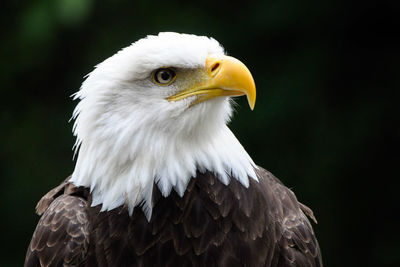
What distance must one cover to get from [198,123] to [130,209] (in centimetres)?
52

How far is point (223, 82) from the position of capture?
285 centimetres

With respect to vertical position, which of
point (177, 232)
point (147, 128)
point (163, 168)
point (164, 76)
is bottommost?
point (177, 232)

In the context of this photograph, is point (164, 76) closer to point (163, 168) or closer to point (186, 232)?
point (163, 168)

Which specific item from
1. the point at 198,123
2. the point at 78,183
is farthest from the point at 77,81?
the point at 198,123

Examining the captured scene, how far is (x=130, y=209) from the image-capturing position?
2.97 metres

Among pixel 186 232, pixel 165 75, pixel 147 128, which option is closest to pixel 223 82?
pixel 165 75

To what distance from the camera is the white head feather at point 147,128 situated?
9.50 feet

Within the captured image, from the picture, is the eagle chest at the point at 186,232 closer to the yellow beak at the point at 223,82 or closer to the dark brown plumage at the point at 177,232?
the dark brown plumage at the point at 177,232

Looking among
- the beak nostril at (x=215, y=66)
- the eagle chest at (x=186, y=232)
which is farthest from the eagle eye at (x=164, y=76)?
the eagle chest at (x=186, y=232)

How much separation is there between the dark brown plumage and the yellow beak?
1.31 ft

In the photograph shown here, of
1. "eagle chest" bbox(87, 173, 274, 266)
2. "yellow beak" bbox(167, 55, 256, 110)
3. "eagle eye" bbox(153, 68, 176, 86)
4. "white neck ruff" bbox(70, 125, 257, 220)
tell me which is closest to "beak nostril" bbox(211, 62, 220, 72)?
"yellow beak" bbox(167, 55, 256, 110)

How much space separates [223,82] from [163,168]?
501 mm

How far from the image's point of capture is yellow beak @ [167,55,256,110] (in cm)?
283

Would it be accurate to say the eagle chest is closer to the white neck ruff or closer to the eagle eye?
the white neck ruff
